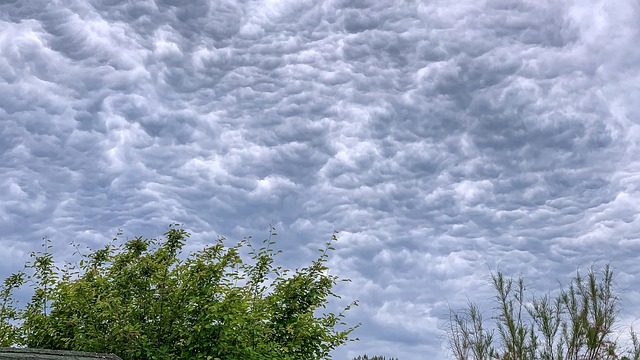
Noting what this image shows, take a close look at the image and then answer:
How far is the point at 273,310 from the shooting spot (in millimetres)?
14336

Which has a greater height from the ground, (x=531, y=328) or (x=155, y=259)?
(x=155, y=259)

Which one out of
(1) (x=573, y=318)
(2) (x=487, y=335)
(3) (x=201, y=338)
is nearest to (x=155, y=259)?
(3) (x=201, y=338)

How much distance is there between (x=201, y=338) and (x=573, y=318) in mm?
8650

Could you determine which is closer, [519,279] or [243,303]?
[243,303]

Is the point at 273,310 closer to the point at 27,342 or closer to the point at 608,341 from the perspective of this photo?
the point at 27,342

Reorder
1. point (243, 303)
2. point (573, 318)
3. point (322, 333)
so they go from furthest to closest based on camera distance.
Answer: point (573, 318) < point (322, 333) < point (243, 303)

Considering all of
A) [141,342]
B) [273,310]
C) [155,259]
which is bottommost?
[141,342]

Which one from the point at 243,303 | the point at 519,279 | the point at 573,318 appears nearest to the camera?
the point at 243,303

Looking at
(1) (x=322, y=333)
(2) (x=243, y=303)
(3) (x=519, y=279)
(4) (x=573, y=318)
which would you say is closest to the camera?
(2) (x=243, y=303)

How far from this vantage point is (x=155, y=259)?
14625mm

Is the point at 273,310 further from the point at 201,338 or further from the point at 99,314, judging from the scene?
the point at 99,314

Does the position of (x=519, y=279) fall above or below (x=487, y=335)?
above

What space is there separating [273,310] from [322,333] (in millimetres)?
1201

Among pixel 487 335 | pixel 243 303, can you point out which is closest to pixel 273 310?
pixel 243 303
